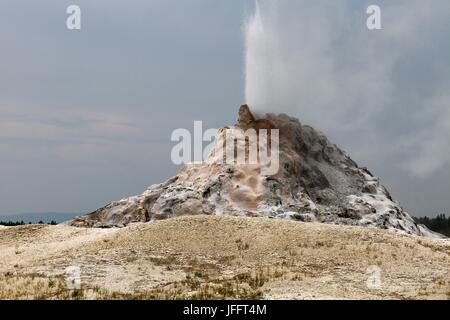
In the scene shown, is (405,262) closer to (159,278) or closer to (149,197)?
(159,278)

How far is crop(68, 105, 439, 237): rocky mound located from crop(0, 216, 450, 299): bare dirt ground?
926 centimetres

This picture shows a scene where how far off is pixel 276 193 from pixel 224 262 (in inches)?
789

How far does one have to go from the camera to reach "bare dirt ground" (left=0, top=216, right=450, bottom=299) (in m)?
26.1

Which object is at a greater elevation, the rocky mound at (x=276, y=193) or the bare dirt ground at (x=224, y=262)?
the rocky mound at (x=276, y=193)

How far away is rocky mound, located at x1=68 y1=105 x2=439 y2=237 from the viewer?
53.0 meters

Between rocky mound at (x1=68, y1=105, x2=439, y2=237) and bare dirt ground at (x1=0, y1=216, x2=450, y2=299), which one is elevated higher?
rocky mound at (x1=68, y1=105, x2=439, y2=237)

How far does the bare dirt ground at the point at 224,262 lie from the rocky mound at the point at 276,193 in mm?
9258

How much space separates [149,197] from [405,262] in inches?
1241

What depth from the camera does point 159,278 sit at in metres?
30.7

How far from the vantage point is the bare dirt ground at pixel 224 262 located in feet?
85.7

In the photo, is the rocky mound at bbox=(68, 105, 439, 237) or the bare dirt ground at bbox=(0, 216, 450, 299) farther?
the rocky mound at bbox=(68, 105, 439, 237)

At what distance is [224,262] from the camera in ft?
115
